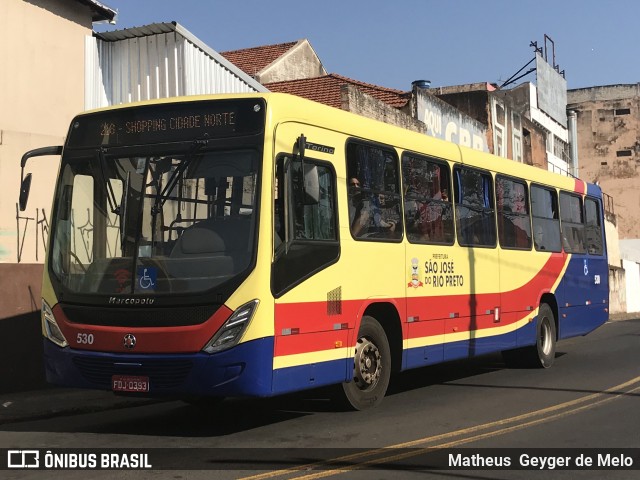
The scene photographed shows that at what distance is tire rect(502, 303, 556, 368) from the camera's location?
14.6m

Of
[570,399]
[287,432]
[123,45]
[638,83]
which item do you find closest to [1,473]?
[287,432]

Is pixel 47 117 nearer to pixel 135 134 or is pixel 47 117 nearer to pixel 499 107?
pixel 135 134

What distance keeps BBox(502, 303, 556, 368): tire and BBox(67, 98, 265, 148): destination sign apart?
317 inches

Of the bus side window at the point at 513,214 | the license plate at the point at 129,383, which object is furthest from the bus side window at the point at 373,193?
the bus side window at the point at 513,214

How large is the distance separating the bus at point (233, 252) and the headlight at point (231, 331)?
13 mm

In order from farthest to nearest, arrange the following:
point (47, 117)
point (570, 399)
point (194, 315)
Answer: point (47, 117), point (570, 399), point (194, 315)

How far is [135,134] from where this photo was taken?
8617 millimetres

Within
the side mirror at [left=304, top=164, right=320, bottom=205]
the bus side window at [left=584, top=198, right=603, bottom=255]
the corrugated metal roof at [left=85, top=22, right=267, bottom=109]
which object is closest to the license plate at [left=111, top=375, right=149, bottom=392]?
the side mirror at [left=304, top=164, right=320, bottom=205]

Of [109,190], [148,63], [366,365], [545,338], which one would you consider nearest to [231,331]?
[109,190]

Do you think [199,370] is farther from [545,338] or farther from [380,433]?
[545,338]

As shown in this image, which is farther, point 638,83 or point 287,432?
point 638,83

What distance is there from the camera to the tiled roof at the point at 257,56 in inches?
1319

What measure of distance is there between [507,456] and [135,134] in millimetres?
4740

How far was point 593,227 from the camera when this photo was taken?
56.7ft
